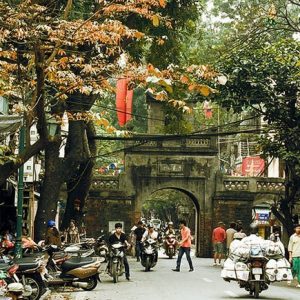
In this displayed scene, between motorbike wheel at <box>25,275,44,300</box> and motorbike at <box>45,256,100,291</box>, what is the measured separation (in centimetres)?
240

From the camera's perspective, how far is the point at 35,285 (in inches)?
568

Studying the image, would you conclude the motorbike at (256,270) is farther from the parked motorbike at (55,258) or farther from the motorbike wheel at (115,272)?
the motorbike wheel at (115,272)

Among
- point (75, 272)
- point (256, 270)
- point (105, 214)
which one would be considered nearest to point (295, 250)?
point (256, 270)

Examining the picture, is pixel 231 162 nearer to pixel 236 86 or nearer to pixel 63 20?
pixel 236 86

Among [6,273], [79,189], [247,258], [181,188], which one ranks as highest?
[181,188]

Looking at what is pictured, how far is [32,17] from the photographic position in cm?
1246

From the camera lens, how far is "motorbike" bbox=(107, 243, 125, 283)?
19.7m

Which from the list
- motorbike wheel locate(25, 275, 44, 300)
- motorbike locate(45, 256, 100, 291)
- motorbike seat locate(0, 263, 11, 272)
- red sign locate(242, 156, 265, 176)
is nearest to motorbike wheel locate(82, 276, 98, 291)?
motorbike locate(45, 256, 100, 291)

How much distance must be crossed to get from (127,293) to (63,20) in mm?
6431

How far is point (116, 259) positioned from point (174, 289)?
2357mm

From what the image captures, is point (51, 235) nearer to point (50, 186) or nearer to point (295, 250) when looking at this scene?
point (50, 186)

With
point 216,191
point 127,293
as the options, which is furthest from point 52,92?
point 216,191

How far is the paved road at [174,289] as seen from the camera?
52.7 ft

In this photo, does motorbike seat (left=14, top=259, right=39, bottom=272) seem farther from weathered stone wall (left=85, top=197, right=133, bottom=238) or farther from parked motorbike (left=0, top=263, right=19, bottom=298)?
weathered stone wall (left=85, top=197, right=133, bottom=238)
